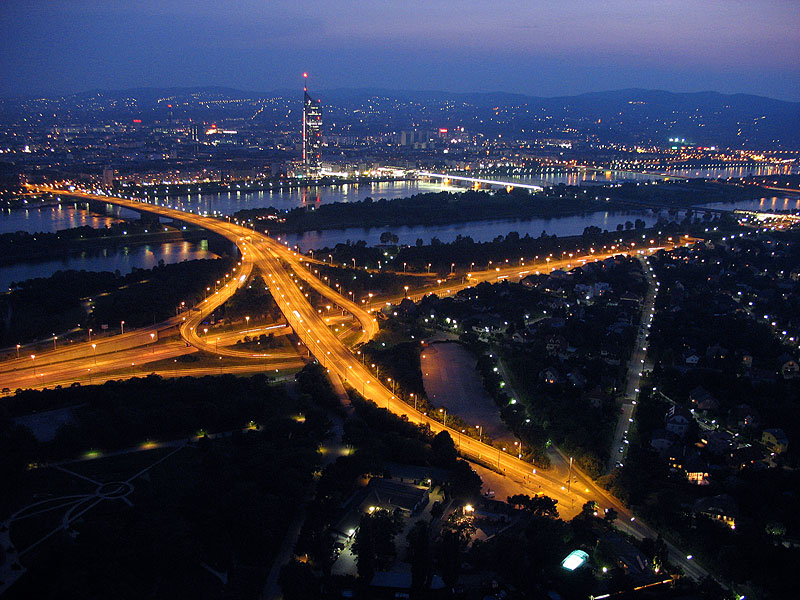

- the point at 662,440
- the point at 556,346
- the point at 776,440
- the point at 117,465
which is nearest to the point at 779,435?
the point at 776,440

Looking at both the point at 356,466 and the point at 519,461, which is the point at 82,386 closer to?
the point at 356,466

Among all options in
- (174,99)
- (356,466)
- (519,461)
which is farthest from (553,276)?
(174,99)

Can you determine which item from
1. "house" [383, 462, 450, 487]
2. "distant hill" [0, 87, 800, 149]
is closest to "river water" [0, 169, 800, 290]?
"house" [383, 462, 450, 487]

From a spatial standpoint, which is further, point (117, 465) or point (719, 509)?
point (117, 465)

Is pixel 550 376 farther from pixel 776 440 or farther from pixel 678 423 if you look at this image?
pixel 776 440

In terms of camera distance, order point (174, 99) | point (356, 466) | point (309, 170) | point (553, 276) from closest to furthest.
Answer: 1. point (356, 466)
2. point (553, 276)
3. point (309, 170)
4. point (174, 99)

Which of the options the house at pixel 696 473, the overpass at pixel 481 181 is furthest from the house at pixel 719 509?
the overpass at pixel 481 181
